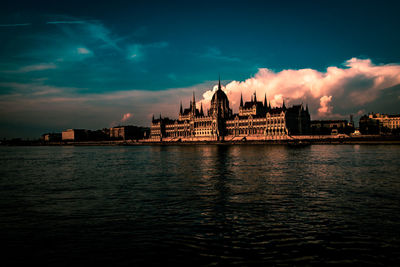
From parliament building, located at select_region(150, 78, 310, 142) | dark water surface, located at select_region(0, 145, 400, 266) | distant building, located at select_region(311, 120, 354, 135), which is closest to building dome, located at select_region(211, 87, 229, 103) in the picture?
parliament building, located at select_region(150, 78, 310, 142)

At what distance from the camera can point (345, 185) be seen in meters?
22.3

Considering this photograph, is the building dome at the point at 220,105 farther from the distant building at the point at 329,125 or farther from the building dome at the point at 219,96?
the distant building at the point at 329,125

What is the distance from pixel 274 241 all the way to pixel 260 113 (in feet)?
531

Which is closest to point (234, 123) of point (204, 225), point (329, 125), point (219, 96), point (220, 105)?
point (220, 105)

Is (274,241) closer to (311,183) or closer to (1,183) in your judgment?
(311,183)

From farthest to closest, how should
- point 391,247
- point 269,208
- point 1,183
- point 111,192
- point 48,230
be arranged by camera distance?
1. point 1,183
2. point 111,192
3. point 269,208
4. point 48,230
5. point 391,247

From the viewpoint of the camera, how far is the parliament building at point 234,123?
143375 millimetres

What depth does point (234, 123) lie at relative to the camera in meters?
164

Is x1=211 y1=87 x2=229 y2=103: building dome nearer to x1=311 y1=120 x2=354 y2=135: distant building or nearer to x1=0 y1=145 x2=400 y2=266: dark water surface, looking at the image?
x1=311 y1=120 x2=354 y2=135: distant building

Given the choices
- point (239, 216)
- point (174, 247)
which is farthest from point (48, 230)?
point (239, 216)

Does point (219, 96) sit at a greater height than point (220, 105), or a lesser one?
greater

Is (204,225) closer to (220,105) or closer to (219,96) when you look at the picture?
(220,105)

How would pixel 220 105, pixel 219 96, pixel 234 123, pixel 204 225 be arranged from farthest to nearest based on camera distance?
pixel 219 96 < pixel 220 105 < pixel 234 123 < pixel 204 225

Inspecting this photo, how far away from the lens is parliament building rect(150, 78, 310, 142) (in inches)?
5645
